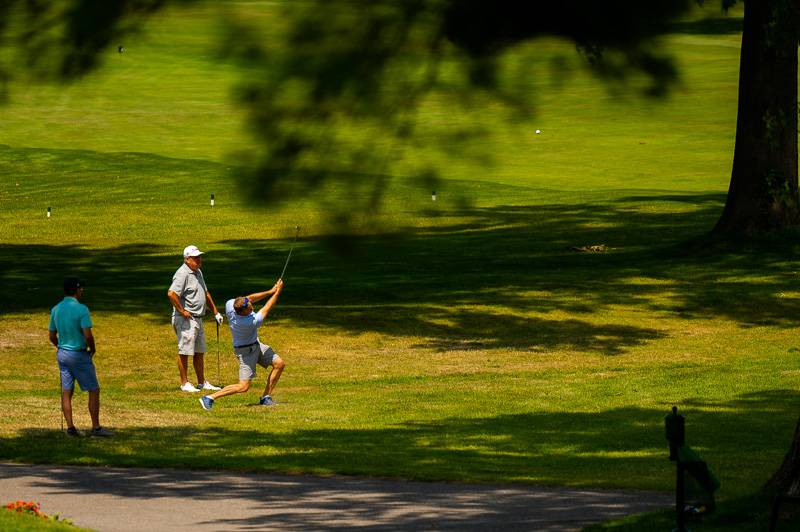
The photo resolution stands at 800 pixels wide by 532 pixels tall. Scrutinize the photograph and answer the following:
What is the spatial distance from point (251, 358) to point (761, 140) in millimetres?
15163

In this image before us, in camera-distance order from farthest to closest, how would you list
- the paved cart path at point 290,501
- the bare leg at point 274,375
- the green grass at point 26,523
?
1. the bare leg at point 274,375
2. the paved cart path at point 290,501
3. the green grass at point 26,523

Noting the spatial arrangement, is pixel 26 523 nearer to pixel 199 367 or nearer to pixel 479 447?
pixel 479 447

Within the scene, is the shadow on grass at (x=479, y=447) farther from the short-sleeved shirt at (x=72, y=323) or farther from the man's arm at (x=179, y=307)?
the man's arm at (x=179, y=307)

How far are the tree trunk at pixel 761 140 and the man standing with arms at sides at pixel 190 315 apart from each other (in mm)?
12017

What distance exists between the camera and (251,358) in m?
19.6

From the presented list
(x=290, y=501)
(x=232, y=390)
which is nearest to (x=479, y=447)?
(x=290, y=501)

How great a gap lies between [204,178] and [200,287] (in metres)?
26.8

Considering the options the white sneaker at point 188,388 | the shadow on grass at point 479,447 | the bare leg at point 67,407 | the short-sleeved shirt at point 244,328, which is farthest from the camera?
the white sneaker at point 188,388

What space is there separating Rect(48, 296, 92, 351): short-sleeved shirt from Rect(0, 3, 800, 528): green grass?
1.02 meters

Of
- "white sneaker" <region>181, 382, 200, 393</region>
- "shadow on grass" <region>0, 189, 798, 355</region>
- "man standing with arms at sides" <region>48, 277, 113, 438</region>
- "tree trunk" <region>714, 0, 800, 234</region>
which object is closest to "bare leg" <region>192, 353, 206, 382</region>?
"white sneaker" <region>181, 382, 200, 393</region>

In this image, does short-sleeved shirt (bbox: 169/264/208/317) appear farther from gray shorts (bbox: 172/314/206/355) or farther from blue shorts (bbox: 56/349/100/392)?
blue shorts (bbox: 56/349/100/392)

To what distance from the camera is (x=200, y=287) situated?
21469 millimetres

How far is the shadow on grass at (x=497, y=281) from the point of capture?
26.2 metres

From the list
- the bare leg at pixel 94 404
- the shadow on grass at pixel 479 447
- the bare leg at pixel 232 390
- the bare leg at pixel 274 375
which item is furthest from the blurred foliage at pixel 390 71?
the bare leg at pixel 274 375
